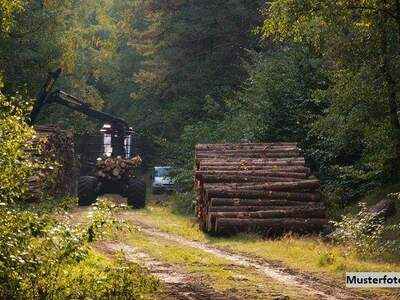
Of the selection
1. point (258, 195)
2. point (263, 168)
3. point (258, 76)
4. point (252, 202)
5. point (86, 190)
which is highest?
point (258, 76)

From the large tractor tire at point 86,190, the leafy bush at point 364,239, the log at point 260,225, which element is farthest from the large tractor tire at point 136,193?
the leafy bush at point 364,239

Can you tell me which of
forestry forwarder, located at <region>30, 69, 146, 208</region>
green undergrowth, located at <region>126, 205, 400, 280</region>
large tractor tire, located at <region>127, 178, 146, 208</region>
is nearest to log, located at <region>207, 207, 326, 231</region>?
green undergrowth, located at <region>126, 205, 400, 280</region>

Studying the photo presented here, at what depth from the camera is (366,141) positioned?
17203mm

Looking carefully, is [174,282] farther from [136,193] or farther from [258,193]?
[136,193]

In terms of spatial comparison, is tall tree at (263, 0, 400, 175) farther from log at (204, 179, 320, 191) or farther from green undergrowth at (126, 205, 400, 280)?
green undergrowth at (126, 205, 400, 280)

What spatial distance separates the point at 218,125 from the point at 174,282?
843 inches

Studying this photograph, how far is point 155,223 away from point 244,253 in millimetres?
6773

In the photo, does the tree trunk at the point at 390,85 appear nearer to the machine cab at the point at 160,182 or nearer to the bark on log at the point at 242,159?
the bark on log at the point at 242,159

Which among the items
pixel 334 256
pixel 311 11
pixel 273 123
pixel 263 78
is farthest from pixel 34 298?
pixel 263 78

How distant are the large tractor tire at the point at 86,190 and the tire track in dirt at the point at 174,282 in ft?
39.7

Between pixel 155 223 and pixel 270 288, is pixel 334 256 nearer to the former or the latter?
pixel 270 288

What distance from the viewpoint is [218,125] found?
103ft

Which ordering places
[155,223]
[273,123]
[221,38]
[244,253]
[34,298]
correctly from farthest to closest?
[221,38] → [273,123] → [155,223] → [244,253] → [34,298]

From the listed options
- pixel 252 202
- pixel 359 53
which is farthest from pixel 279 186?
pixel 359 53
